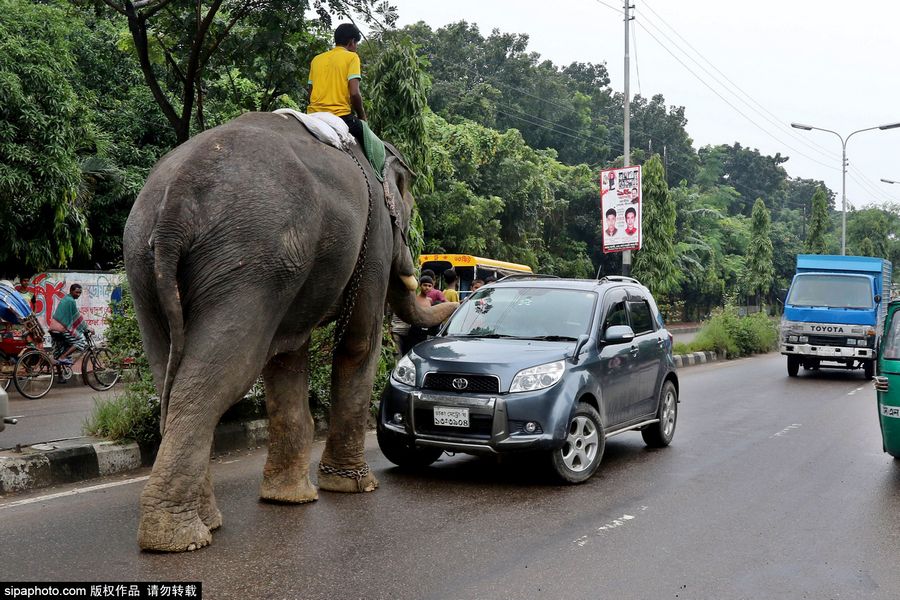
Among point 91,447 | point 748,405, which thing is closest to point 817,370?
point 748,405

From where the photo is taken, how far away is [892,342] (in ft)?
25.8

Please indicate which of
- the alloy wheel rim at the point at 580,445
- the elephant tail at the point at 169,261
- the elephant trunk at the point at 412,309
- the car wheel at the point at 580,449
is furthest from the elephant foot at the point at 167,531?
the alloy wheel rim at the point at 580,445

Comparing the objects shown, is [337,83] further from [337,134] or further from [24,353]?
[24,353]

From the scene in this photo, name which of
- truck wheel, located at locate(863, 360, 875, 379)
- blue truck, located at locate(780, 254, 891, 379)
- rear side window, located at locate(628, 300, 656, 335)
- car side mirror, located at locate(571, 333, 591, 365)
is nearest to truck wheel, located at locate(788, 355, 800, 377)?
blue truck, located at locate(780, 254, 891, 379)

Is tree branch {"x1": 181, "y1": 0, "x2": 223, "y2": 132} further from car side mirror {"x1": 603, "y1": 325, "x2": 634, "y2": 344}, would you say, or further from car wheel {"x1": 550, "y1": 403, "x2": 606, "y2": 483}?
car wheel {"x1": 550, "y1": 403, "x2": 606, "y2": 483}

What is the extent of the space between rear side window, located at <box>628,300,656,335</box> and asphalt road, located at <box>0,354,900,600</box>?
4.16 ft

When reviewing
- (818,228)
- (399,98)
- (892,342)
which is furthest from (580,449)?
(818,228)

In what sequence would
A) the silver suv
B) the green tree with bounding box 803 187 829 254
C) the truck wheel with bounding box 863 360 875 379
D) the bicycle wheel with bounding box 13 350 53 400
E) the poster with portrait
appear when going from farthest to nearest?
the green tree with bounding box 803 187 829 254 < the poster with portrait < the truck wheel with bounding box 863 360 875 379 < the bicycle wheel with bounding box 13 350 53 400 < the silver suv

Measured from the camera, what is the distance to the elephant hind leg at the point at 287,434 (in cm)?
636

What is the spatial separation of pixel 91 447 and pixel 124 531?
213 cm

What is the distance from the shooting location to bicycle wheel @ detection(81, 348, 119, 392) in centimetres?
1519

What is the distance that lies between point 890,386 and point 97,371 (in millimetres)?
12497

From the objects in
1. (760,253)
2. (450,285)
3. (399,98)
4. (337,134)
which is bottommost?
(450,285)

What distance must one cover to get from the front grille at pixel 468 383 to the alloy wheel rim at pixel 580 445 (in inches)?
28.6
